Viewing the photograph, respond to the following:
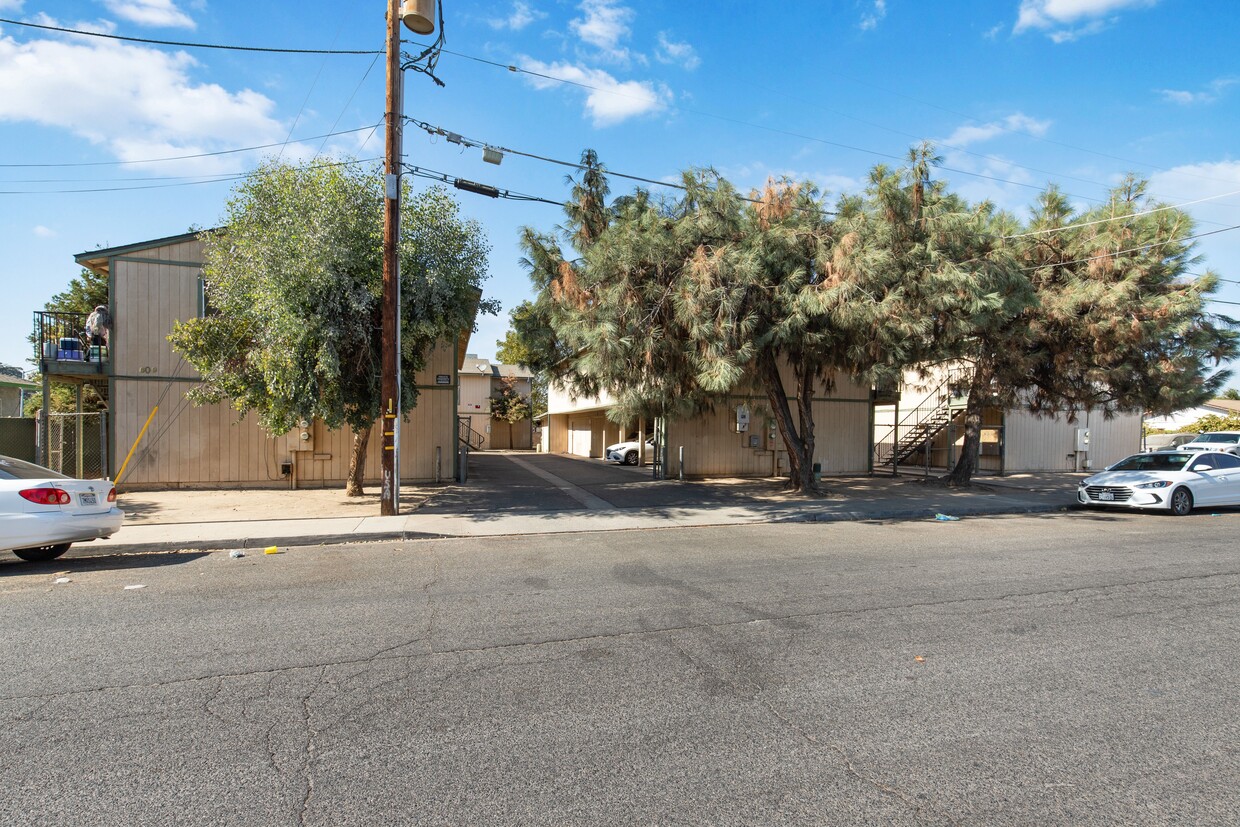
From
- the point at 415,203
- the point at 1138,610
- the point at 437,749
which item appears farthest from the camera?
the point at 415,203

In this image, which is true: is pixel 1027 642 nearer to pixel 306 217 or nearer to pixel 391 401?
pixel 391 401

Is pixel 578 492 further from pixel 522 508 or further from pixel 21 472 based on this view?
pixel 21 472

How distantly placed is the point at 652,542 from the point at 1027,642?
5.48 m

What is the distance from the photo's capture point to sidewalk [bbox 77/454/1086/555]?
33.8 ft

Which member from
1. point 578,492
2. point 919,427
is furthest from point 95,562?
point 919,427

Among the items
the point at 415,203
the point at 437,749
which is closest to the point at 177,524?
the point at 415,203

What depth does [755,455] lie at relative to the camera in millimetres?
21219

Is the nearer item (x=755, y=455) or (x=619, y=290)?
(x=619, y=290)

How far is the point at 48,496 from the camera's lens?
7.93 metres

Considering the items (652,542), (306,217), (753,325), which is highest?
(306,217)

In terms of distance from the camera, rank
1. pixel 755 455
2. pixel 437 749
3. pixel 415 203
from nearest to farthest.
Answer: pixel 437 749
pixel 415 203
pixel 755 455

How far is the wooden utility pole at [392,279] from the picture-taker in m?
11.7

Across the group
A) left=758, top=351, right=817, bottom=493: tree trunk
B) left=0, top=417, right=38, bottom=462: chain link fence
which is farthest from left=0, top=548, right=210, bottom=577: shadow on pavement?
left=758, top=351, right=817, bottom=493: tree trunk

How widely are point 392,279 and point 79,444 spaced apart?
913cm
